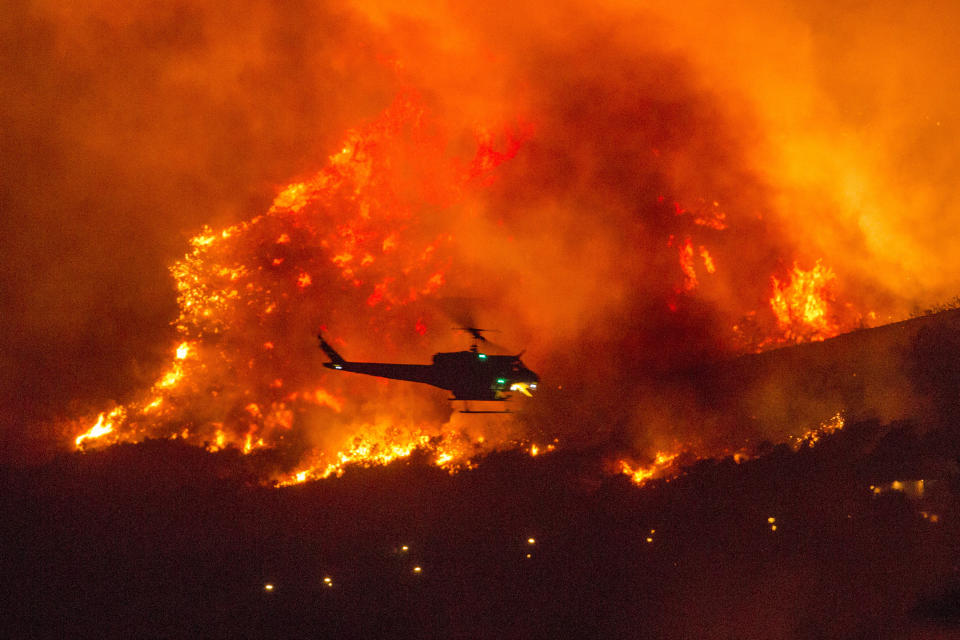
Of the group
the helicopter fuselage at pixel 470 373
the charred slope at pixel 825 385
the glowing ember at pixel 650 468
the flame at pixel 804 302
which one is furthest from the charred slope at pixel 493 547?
the helicopter fuselage at pixel 470 373

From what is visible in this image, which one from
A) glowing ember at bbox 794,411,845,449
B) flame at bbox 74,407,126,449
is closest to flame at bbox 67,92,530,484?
flame at bbox 74,407,126,449

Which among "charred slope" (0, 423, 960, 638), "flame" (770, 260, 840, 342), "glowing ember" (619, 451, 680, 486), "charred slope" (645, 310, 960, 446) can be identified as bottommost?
"charred slope" (0, 423, 960, 638)

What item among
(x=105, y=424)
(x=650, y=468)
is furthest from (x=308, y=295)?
(x=650, y=468)

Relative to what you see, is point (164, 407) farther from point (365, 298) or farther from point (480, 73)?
point (480, 73)

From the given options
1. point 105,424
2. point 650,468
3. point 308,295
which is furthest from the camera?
point 650,468

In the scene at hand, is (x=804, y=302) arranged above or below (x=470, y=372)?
above

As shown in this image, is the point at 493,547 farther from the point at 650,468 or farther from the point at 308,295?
the point at 308,295

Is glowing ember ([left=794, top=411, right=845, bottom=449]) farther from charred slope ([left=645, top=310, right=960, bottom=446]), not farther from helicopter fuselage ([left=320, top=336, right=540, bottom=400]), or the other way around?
helicopter fuselage ([left=320, top=336, right=540, bottom=400])

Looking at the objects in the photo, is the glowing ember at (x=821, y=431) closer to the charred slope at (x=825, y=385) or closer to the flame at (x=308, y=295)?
the charred slope at (x=825, y=385)
